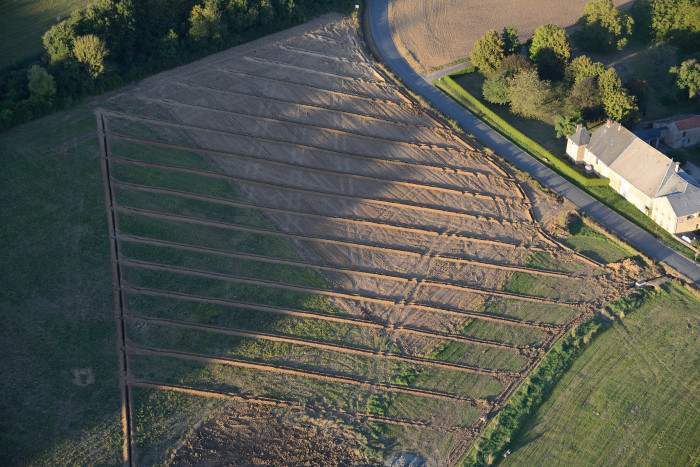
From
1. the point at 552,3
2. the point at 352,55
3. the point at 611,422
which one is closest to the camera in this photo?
the point at 611,422

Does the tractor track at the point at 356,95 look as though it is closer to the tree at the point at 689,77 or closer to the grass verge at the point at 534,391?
the tree at the point at 689,77

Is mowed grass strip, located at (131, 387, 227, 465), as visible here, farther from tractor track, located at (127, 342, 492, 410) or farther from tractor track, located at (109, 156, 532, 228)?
tractor track, located at (109, 156, 532, 228)

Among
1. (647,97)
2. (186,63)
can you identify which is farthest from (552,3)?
(186,63)

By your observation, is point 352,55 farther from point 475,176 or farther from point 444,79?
point 475,176

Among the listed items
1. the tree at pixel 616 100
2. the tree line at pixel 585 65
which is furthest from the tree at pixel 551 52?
the tree at pixel 616 100

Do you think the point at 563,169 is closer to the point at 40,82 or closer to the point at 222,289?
the point at 222,289

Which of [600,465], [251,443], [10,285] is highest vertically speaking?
[10,285]

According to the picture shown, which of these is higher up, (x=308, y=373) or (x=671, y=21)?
(x=671, y=21)

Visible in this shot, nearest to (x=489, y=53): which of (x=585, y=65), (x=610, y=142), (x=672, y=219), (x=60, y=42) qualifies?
(x=585, y=65)
